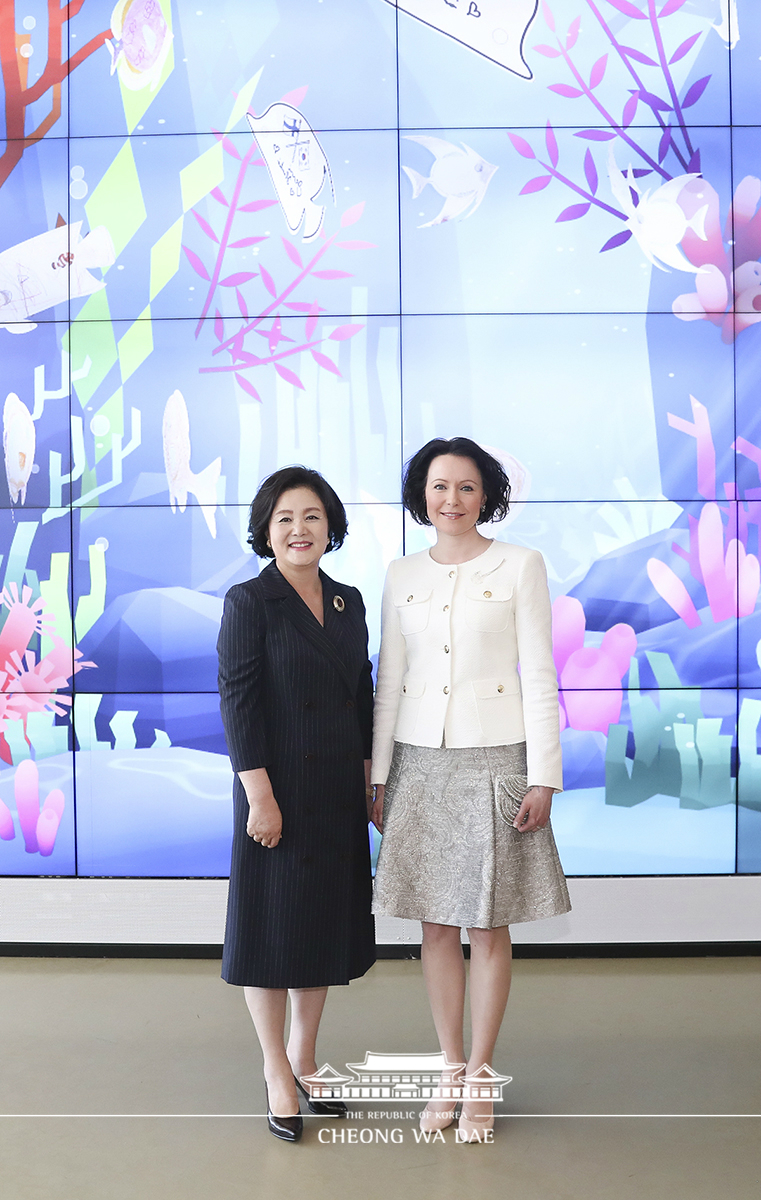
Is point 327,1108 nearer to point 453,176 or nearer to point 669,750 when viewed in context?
point 669,750

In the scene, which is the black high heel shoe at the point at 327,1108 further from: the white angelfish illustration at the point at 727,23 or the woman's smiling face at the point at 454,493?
the white angelfish illustration at the point at 727,23

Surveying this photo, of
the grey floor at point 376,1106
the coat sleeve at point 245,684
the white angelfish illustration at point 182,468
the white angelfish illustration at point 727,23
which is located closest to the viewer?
the grey floor at point 376,1106

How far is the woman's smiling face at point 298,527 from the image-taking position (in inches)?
86.2

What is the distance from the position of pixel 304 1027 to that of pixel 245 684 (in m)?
0.90

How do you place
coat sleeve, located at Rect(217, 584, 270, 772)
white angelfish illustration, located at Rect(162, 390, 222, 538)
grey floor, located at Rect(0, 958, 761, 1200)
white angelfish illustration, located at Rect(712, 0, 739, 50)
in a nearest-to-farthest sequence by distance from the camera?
grey floor, located at Rect(0, 958, 761, 1200) → coat sleeve, located at Rect(217, 584, 270, 772) → white angelfish illustration, located at Rect(712, 0, 739, 50) → white angelfish illustration, located at Rect(162, 390, 222, 538)

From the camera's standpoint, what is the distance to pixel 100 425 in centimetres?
347

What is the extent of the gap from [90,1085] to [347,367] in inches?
97.2

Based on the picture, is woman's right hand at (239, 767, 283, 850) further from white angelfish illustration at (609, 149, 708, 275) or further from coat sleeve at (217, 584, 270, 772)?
white angelfish illustration at (609, 149, 708, 275)

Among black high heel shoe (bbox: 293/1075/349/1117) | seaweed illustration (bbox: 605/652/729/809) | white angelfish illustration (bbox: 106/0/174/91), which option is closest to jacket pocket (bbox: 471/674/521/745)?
black high heel shoe (bbox: 293/1075/349/1117)

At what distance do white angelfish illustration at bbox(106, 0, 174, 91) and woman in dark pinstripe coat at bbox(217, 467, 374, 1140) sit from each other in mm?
2139

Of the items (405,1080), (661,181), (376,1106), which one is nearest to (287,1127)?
(376,1106)

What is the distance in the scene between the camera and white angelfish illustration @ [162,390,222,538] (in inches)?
136

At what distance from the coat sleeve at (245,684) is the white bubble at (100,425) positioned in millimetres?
1629

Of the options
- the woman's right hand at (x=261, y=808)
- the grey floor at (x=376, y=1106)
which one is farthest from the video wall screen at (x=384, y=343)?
the woman's right hand at (x=261, y=808)
